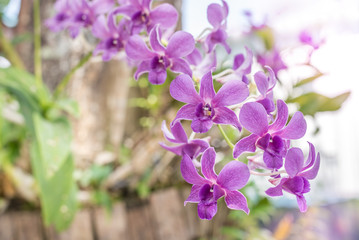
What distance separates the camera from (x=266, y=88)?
1.32 ft

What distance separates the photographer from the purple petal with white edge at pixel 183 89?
38cm

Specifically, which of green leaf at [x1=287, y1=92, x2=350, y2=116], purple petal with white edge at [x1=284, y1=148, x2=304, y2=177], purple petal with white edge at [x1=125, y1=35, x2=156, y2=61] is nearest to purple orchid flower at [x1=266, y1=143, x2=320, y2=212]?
purple petal with white edge at [x1=284, y1=148, x2=304, y2=177]

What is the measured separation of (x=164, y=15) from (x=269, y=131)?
0.23 meters

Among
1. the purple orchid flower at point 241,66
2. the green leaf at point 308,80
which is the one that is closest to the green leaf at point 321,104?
the green leaf at point 308,80

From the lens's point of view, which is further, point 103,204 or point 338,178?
point 338,178

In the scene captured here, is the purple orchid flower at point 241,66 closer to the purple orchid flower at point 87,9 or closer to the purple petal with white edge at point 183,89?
the purple petal with white edge at point 183,89

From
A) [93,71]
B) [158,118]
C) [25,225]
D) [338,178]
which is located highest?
[93,71]

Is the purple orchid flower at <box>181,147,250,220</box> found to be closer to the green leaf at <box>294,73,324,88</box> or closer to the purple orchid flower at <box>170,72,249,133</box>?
the purple orchid flower at <box>170,72,249,133</box>

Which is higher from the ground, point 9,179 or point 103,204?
point 9,179

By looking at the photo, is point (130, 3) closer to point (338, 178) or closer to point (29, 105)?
point (29, 105)

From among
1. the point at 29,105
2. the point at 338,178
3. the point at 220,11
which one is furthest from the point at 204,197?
the point at 338,178

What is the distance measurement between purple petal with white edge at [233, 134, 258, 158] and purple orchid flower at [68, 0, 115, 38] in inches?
14.4

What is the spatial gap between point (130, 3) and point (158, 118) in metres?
1.11

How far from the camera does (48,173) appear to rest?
0.85m
